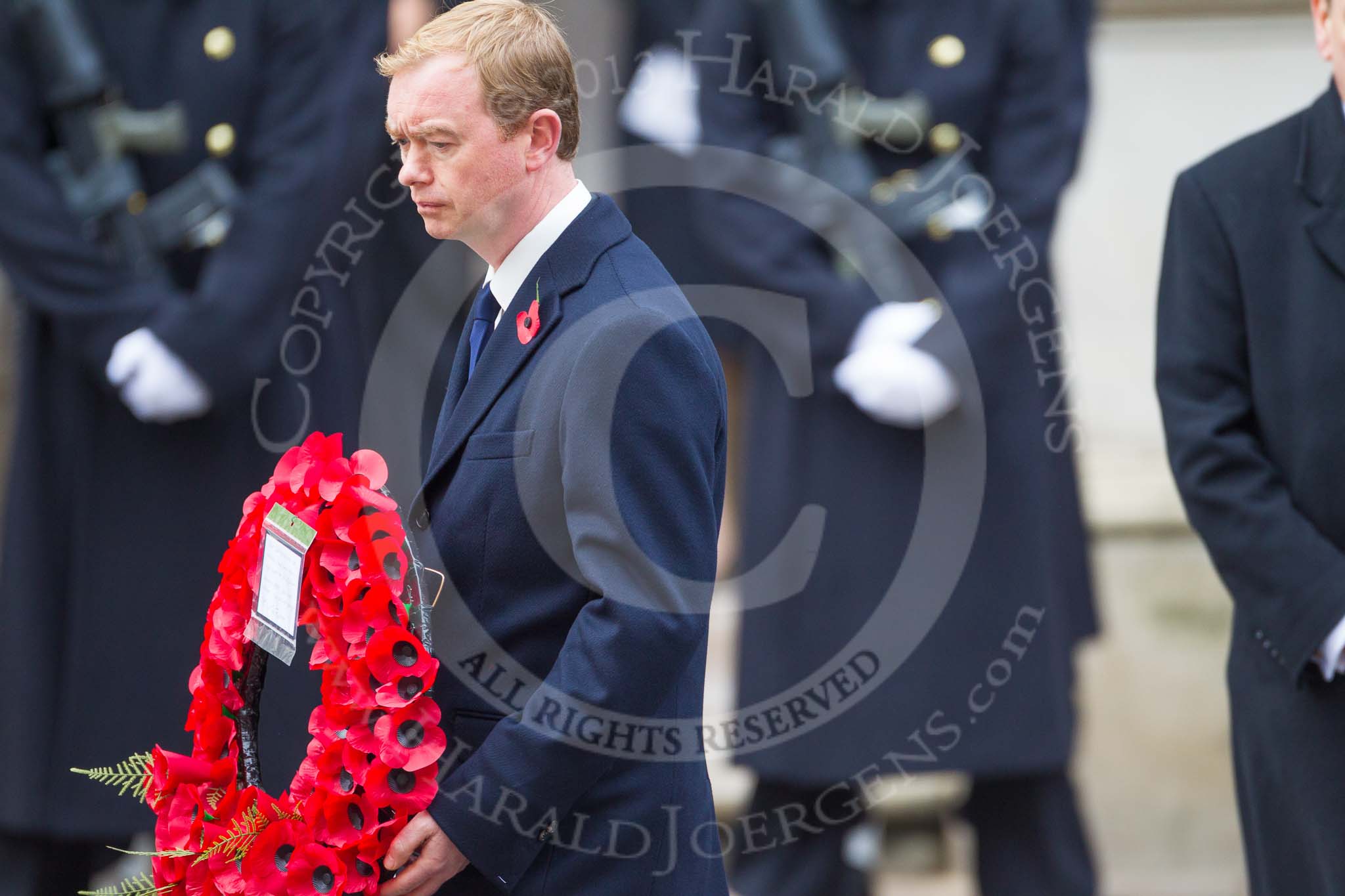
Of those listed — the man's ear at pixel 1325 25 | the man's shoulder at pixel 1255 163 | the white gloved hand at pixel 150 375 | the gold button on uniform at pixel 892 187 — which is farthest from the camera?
the gold button on uniform at pixel 892 187

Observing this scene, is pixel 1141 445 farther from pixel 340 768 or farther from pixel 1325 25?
pixel 340 768

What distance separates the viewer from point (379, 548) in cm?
158

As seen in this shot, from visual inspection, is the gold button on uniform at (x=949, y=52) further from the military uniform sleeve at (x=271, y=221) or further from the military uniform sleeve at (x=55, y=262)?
the military uniform sleeve at (x=55, y=262)

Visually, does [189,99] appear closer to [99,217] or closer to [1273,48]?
→ [99,217]

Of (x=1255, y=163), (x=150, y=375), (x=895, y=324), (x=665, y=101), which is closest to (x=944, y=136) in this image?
(x=895, y=324)

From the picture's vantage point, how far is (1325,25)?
203 centimetres

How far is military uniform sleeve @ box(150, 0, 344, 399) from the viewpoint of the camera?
2869mm

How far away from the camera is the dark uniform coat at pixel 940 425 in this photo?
119 inches

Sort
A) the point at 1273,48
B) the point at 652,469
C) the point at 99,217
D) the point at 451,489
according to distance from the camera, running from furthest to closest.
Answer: the point at 1273,48 → the point at 99,217 → the point at 451,489 → the point at 652,469

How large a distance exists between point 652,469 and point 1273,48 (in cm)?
326

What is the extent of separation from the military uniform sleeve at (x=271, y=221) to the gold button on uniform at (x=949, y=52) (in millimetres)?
1060

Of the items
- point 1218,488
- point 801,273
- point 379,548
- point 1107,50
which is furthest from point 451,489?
point 1107,50

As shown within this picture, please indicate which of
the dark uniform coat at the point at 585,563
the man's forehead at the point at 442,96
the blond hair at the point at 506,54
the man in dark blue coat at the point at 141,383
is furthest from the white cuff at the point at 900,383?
the man's forehead at the point at 442,96

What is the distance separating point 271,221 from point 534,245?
1355 mm
